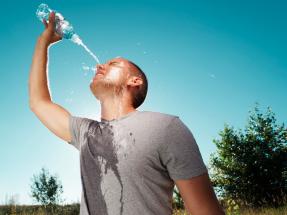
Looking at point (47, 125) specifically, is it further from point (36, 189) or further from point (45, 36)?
Result: point (36, 189)

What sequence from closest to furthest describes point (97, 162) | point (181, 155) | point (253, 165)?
point (181, 155), point (97, 162), point (253, 165)

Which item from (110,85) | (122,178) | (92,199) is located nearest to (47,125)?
(110,85)

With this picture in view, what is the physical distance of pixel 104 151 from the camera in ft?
4.76

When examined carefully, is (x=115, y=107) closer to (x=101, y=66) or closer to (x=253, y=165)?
(x=101, y=66)

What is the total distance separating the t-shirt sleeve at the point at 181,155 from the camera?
1216 millimetres

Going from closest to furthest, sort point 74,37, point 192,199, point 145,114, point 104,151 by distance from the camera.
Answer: point 192,199 → point 104,151 → point 145,114 → point 74,37

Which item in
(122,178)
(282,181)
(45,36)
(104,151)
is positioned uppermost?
(45,36)

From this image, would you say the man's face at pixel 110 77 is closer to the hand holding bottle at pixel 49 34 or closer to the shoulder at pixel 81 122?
the shoulder at pixel 81 122

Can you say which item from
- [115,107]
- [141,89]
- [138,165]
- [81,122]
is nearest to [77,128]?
[81,122]

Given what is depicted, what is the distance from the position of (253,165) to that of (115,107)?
57.4ft

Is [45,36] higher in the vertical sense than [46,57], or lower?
higher

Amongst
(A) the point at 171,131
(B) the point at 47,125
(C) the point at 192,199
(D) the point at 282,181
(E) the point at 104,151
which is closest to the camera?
(C) the point at 192,199

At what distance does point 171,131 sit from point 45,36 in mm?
1678

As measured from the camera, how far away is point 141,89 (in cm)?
223
